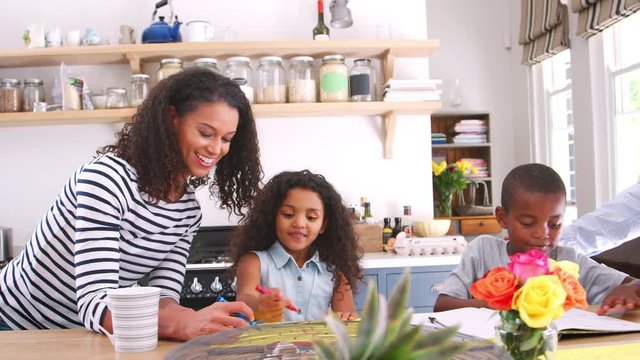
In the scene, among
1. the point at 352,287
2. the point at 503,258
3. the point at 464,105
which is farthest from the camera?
the point at 464,105

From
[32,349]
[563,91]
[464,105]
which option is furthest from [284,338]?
[464,105]

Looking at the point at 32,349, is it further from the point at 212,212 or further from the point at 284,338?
the point at 212,212

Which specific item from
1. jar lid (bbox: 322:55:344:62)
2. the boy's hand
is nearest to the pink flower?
the boy's hand

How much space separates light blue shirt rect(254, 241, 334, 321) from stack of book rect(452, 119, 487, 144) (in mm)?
4059

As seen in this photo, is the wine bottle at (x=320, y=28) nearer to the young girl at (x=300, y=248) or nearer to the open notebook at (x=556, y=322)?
the young girl at (x=300, y=248)

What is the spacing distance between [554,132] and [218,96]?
4.32 meters

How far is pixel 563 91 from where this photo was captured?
15.6ft

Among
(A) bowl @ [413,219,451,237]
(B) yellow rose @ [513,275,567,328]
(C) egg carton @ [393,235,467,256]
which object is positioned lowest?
(C) egg carton @ [393,235,467,256]

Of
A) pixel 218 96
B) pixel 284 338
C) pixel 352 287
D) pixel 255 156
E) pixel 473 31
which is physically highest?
pixel 473 31

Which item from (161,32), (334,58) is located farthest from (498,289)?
(161,32)

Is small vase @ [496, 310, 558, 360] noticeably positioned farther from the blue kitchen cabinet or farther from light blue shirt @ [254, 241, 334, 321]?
the blue kitchen cabinet

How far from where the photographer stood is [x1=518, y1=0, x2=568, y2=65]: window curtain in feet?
13.5

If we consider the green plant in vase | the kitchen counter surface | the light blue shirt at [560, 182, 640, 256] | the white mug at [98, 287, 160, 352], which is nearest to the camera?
the white mug at [98, 287, 160, 352]

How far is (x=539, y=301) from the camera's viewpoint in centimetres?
69
